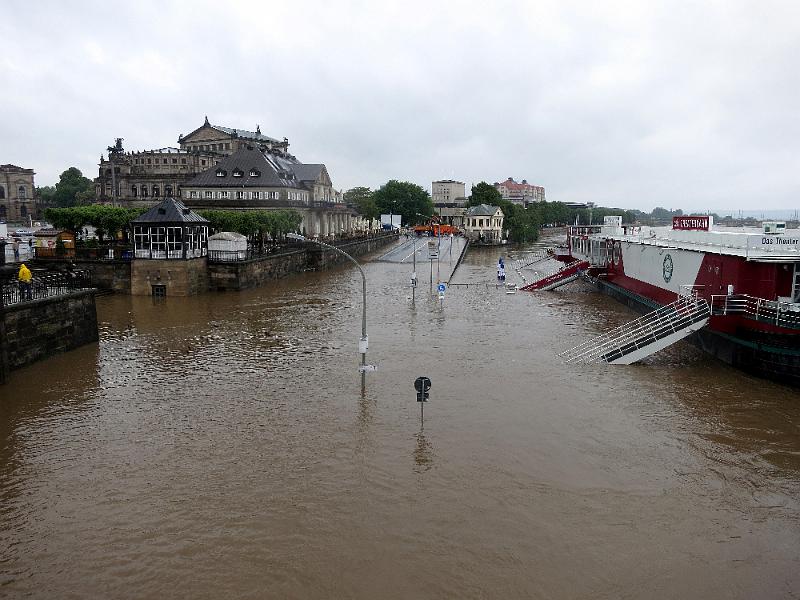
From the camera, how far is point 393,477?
53.5 ft

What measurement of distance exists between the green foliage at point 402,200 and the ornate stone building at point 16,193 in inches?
3262

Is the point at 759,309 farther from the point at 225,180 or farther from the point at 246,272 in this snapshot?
the point at 225,180

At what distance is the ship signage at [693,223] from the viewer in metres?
39.1

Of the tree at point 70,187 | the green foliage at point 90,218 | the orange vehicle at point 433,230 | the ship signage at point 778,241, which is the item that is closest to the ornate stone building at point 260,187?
the green foliage at point 90,218

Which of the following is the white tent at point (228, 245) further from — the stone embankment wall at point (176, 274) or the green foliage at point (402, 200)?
the green foliage at point (402, 200)

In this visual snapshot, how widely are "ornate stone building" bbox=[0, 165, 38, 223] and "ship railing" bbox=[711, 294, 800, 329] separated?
137200 mm

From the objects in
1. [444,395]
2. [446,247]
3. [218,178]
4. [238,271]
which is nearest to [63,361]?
[444,395]

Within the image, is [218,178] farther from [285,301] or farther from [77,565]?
[77,565]

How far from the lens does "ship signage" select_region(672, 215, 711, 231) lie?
39.1 m

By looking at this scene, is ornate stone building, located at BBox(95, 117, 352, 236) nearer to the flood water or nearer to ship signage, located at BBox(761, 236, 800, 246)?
the flood water

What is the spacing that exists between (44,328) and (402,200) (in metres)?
148

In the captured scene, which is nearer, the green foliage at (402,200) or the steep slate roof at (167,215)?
the steep slate roof at (167,215)

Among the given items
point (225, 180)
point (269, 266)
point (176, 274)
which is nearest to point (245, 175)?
point (225, 180)

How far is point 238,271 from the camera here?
176ft
